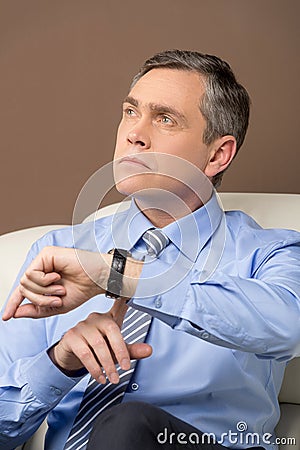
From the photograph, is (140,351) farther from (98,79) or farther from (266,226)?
(98,79)

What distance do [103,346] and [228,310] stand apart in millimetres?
228

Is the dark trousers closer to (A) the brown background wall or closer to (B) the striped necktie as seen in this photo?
(B) the striped necktie

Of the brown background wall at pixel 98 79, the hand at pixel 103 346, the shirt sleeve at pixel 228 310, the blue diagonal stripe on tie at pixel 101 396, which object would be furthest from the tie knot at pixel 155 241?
the brown background wall at pixel 98 79

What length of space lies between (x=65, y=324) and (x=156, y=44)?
1.10 meters

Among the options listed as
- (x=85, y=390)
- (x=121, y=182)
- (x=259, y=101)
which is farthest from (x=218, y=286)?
(x=259, y=101)

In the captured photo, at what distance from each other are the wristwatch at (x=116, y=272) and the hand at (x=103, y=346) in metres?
0.12

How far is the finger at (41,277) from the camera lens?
133cm

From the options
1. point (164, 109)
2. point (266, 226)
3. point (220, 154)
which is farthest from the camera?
point (266, 226)

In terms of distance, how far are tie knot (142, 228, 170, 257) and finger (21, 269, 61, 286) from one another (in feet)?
1.38

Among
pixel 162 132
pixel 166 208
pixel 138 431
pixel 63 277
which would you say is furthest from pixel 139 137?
pixel 138 431

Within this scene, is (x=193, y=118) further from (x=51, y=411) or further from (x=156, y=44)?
(x=156, y=44)

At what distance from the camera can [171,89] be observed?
1768 mm

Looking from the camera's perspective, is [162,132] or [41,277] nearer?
[41,277]

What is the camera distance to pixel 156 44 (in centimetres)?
257
